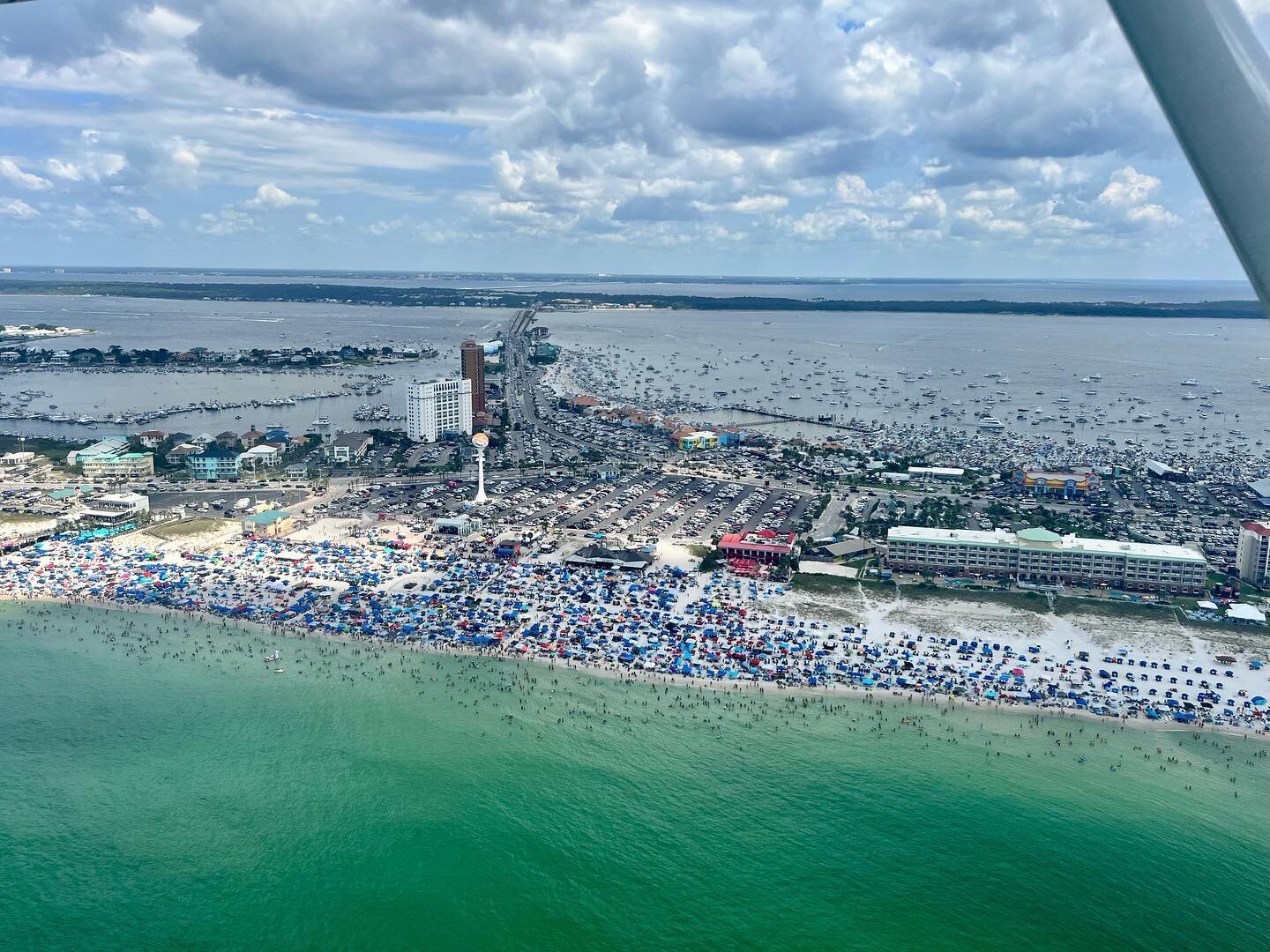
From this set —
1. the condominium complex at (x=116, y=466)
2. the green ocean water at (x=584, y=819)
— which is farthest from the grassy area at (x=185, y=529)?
the green ocean water at (x=584, y=819)

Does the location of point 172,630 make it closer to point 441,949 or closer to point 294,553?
point 294,553

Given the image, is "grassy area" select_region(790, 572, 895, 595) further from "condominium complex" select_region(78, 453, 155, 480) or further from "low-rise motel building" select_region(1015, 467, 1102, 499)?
"condominium complex" select_region(78, 453, 155, 480)

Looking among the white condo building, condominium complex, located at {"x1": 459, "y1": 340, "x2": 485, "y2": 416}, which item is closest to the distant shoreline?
condominium complex, located at {"x1": 459, "y1": 340, "x2": 485, "y2": 416}

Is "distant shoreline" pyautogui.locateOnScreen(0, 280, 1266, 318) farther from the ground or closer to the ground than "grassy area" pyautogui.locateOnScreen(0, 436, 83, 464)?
farther from the ground

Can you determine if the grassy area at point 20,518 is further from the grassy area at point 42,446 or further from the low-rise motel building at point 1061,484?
the low-rise motel building at point 1061,484

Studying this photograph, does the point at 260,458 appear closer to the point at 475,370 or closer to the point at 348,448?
the point at 348,448

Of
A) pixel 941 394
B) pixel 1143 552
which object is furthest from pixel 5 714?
pixel 941 394
